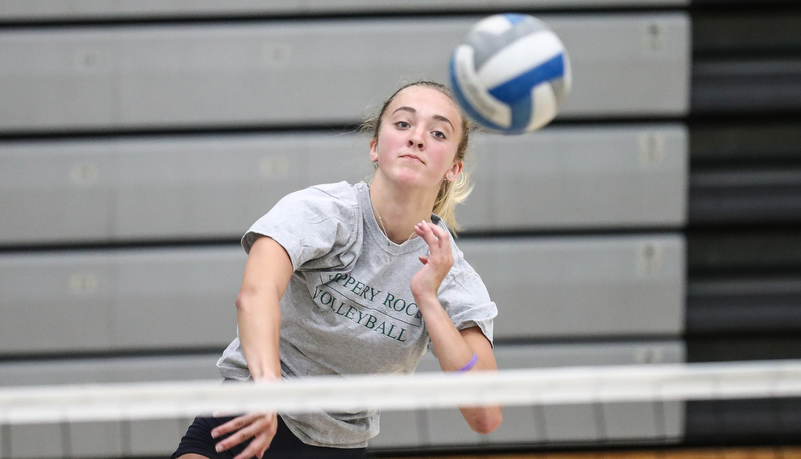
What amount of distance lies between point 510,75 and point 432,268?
65 cm

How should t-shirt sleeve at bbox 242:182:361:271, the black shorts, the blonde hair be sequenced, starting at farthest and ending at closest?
1. the blonde hair
2. the black shorts
3. t-shirt sleeve at bbox 242:182:361:271

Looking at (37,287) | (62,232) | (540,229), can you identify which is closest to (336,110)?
(540,229)

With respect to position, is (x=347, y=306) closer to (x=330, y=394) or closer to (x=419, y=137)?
(x=330, y=394)

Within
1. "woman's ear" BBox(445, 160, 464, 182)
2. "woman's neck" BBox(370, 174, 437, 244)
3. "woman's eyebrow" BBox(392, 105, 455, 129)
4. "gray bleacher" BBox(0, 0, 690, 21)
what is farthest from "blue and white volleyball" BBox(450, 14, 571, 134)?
"gray bleacher" BBox(0, 0, 690, 21)

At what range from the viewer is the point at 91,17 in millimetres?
3965

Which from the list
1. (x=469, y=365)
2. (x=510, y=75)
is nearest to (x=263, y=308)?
(x=469, y=365)

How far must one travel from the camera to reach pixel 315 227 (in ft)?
7.00

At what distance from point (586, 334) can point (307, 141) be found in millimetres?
1891

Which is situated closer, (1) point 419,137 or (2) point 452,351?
(2) point 452,351

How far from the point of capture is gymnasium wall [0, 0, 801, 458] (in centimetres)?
399

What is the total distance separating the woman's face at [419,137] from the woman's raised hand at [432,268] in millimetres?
188

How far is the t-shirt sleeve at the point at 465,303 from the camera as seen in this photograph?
2.29m

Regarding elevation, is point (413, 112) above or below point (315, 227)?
above

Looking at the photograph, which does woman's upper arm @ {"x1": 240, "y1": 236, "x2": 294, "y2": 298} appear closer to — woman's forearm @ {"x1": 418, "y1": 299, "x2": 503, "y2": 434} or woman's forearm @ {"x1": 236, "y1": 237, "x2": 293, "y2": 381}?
woman's forearm @ {"x1": 236, "y1": 237, "x2": 293, "y2": 381}
